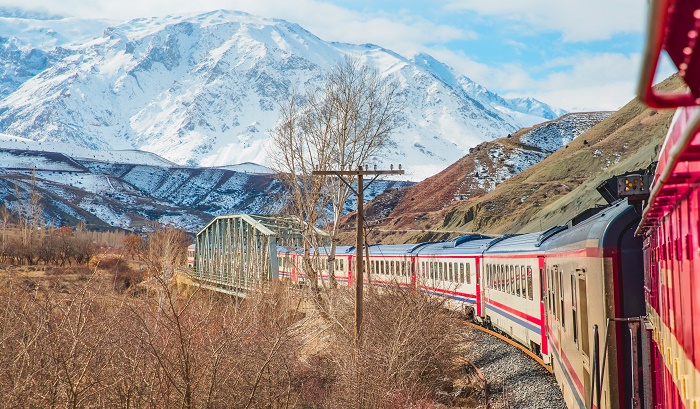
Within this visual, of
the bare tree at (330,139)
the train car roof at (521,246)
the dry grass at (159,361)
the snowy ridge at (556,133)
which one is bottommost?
the dry grass at (159,361)

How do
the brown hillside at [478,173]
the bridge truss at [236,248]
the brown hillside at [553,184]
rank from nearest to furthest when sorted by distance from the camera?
the bridge truss at [236,248] < the brown hillside at [553,184] < the brown hillside at [478,173]

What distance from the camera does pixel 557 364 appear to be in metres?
12.2

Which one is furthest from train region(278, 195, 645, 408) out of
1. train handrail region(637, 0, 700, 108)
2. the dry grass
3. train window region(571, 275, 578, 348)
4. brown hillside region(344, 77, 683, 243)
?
brown hillside region(344, 77, 683, 243)

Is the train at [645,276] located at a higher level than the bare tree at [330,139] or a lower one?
lower

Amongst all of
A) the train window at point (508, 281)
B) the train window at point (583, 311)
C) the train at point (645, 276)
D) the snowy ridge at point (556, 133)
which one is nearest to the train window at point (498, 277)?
the train window at point (508, 281)

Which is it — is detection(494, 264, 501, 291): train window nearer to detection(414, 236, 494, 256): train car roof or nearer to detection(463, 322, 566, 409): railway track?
detection(463, 322, 566, 409): railway track

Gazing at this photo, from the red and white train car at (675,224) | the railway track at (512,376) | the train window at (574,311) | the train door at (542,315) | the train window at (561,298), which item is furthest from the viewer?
the train door at (542,315)

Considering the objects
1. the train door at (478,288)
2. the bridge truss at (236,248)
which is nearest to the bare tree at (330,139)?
the train door at (478,288)

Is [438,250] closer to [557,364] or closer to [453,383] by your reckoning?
[453,383]

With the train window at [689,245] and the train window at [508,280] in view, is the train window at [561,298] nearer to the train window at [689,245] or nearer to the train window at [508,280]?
the train window at [689,245]

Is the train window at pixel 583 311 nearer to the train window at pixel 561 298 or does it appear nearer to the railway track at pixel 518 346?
the train window at pixel 561 298

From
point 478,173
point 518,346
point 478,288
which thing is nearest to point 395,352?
point 518,346

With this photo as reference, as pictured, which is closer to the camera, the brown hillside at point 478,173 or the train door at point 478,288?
the train door at point 478,288

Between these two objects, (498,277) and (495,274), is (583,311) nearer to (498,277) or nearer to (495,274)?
(498,277)
